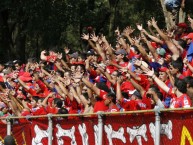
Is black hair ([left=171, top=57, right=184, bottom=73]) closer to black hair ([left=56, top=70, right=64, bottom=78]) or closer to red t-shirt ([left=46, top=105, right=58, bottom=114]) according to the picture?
red t-shirt ([left=46, top=105, right=58, bottom=114])

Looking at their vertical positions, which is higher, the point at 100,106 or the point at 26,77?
the point at 26,77

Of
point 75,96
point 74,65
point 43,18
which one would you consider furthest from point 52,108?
point 43,18

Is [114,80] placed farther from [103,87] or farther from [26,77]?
[26,77]

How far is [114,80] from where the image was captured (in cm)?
1466

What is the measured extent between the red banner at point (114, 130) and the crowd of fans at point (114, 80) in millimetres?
512

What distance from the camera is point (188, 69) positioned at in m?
12.7

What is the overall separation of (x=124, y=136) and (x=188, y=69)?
236 centimetres

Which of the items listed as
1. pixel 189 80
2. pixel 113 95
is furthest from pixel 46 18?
pixel 189 80

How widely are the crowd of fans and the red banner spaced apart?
1.68ft

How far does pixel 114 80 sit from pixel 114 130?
11.0 ft

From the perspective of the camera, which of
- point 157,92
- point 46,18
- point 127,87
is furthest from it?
point 46,18

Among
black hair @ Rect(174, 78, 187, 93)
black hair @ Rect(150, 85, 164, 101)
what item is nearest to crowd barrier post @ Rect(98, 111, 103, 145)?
black hair @ Rect(150, 85, 164, 101)

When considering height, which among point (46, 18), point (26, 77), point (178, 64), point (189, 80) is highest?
point (46, 18)

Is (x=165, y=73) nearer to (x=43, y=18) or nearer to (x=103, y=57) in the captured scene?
(x=103, y=57)
